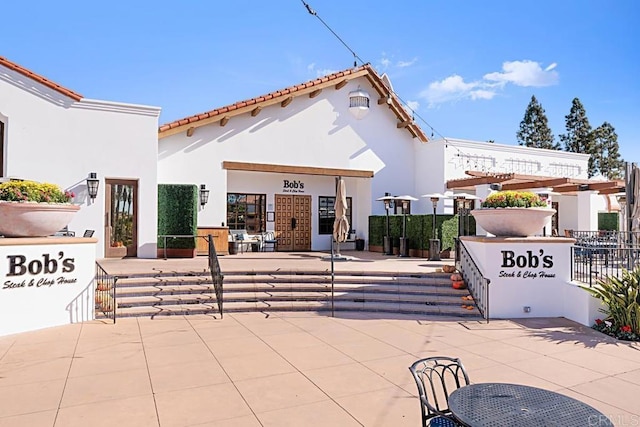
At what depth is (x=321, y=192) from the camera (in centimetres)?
1870

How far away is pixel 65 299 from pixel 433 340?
625 cm

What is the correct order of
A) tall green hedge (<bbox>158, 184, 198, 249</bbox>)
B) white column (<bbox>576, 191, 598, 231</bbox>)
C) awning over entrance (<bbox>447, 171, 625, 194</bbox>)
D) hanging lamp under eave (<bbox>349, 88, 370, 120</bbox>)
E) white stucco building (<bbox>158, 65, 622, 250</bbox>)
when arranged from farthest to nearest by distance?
white column (<bbox>576, 191, 598, 231</bbox>) → hanging lamp under eave (<bbox>349, 88, 370, 120</bbox>) → awning over entrance (<bbox>447, 171, 625, 194</bbox>) → white stucco building (<bbox>158, 65, 622, 250</bbox>) → tall green hedge (<bbox>158, 184, 198, 249</bbox>)

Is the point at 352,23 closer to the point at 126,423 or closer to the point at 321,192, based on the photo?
the point at 321,192

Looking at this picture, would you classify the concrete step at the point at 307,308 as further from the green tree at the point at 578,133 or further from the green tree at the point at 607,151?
the green tree at the point at 607,151

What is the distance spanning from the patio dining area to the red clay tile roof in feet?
25.1

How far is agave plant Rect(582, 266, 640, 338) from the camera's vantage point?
699cm

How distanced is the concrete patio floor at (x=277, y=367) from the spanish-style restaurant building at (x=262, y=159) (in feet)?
20.8

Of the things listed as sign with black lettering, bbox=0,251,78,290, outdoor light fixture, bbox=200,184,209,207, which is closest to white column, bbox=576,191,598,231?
outdoor light fixture, bbox=200,184,209,207

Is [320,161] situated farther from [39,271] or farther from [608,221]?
[608,221]

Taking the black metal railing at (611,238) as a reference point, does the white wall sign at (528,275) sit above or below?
below

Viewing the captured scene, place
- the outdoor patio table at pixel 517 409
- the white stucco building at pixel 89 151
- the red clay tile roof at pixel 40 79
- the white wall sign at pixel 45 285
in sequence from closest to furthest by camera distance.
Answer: the outdoor patio table at pixel 517 409 → the white wall sign at pixel 45 285 → the red clay tile roof at pixel 40 79 → the white stucco building at pixel 89 151

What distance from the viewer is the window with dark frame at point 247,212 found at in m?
17.2

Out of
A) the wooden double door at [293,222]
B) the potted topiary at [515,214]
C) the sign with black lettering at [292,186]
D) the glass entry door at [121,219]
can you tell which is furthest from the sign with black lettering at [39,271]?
the sign with black lettering at [292,186]

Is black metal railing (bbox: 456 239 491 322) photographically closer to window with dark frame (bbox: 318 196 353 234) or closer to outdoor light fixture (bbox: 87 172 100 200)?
window with dark frame (bbox: 318 196 353 234)
